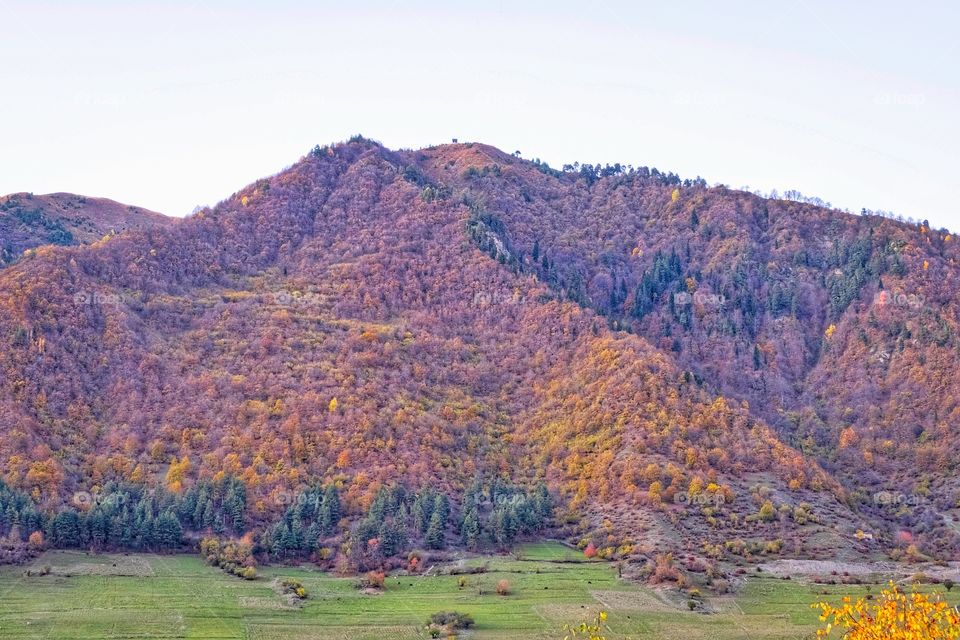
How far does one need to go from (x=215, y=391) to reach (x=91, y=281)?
A: 3570 centimetres

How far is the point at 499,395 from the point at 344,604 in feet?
236

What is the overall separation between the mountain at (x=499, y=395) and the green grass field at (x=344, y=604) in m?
14.2

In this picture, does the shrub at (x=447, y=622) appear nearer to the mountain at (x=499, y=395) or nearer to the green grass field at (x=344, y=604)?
the green grass field at (x=344, y=604)

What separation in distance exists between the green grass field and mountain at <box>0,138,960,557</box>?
14182mm

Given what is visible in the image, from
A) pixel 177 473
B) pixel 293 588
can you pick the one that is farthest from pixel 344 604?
pixel 177 473

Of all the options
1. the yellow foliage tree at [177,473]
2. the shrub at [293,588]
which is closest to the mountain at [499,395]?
the yellow foliage tree at [177,473]

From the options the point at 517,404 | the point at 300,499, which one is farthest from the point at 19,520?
the point at 517,404

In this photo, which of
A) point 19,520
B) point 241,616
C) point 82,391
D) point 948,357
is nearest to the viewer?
point 241,616

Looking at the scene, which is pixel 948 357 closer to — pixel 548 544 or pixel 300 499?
pixel 548 544

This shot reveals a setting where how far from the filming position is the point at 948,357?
545 feet

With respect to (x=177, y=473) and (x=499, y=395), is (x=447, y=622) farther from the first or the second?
(x=499, y=395)

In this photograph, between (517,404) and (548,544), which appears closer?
(548,544)

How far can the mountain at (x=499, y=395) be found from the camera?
136 metres

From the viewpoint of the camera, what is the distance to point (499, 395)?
6781 inches
